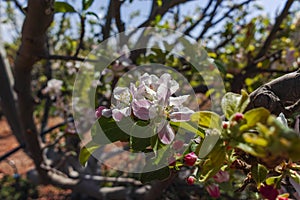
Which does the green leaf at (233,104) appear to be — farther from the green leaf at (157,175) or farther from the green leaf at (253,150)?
the green leaf at (157,175)

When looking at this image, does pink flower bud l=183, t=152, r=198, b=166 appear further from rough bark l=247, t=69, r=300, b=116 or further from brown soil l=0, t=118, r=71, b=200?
brown soil l=0, t=118, r=71, b=200

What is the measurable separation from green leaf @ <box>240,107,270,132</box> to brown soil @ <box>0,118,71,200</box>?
2.57 meters

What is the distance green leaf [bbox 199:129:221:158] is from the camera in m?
0.50

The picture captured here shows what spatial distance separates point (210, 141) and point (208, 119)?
0.03 m

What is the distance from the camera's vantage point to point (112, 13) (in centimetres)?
158

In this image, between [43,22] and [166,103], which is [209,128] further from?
[43,22]

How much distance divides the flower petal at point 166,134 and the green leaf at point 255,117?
0.16 metres

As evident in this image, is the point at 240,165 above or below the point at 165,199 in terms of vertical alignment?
above

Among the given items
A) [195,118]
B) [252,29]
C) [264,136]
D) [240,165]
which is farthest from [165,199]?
[264,136]

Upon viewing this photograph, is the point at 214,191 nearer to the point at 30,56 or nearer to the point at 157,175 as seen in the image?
the point at 157,175

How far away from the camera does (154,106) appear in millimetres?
597

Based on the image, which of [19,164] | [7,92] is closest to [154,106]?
[7,92]

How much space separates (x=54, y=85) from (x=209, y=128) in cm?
203

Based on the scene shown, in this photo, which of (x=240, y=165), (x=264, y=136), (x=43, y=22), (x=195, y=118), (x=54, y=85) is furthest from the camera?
(x=54, y=85)
